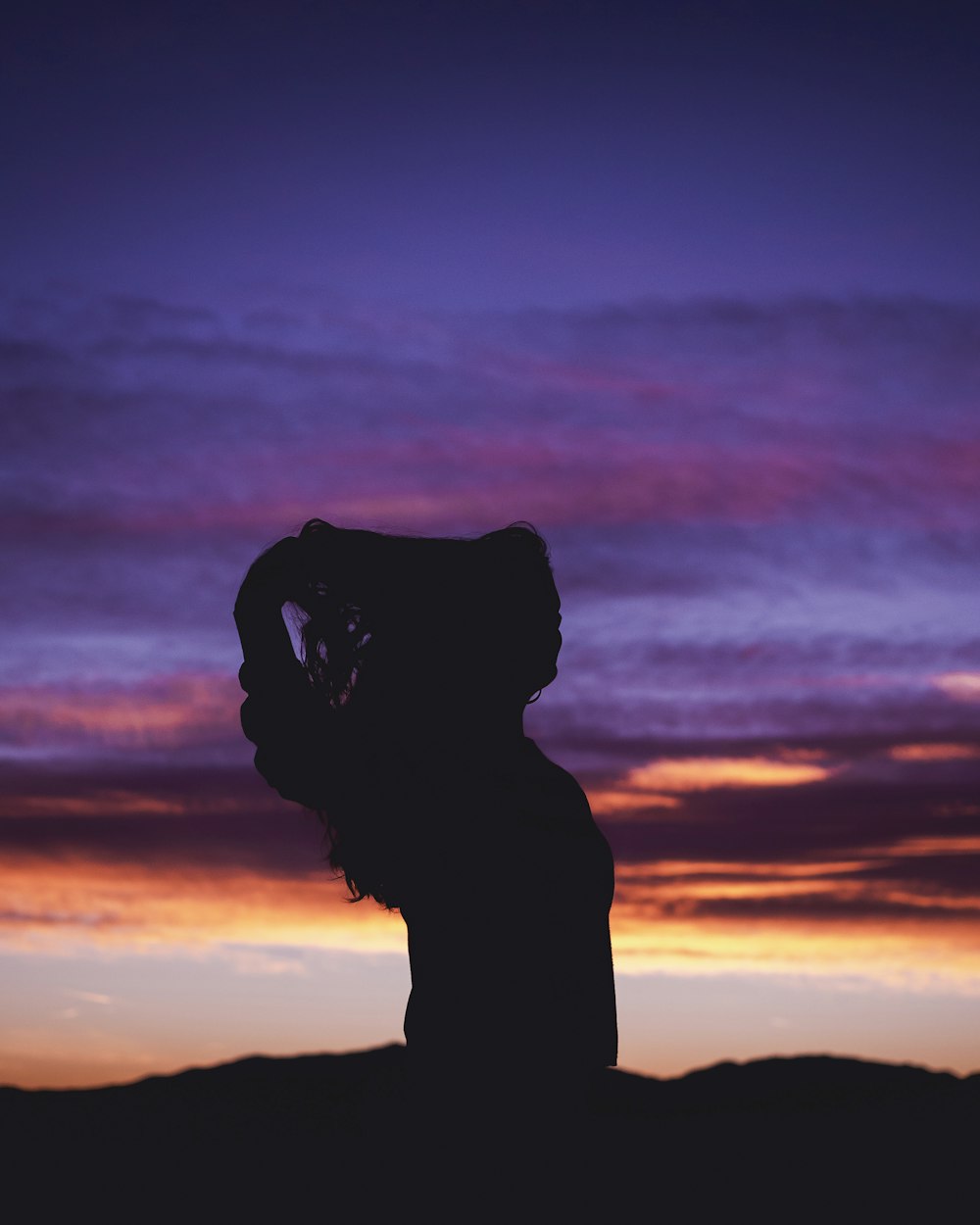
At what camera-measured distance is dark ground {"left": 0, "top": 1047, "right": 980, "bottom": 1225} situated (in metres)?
4.40

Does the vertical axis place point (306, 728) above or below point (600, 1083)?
above

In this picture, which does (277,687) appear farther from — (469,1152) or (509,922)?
(469,1152)

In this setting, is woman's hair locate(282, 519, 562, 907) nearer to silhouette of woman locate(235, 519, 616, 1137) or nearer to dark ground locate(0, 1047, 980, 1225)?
silhouette of woman locate(235, 519, 616, 1137)

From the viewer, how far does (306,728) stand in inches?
177

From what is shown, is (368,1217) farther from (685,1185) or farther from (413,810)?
(685,1185)

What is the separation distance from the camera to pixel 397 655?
15.1 ft

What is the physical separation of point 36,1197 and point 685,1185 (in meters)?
3.15

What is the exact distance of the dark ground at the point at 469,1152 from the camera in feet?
14.4

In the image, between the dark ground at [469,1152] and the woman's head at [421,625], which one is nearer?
the dark ground at [469,1152]

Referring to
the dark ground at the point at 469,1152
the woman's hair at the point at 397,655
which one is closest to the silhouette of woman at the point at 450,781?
the woman's hair at the point at 397,655

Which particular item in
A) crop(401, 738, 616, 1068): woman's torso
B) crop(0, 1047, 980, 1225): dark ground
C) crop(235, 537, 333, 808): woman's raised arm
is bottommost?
crop(0, 1047, 980, 1225): dark ground

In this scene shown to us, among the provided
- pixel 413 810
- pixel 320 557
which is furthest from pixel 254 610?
pixel 413 810

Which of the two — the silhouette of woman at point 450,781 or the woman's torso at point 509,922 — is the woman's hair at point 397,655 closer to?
the silhouette of woman at point 450,781

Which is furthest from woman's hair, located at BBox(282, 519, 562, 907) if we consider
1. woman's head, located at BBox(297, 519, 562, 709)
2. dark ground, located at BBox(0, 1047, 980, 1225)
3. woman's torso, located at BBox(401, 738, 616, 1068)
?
dark ground, located at BBox(0, 1047, 980, 1225)
